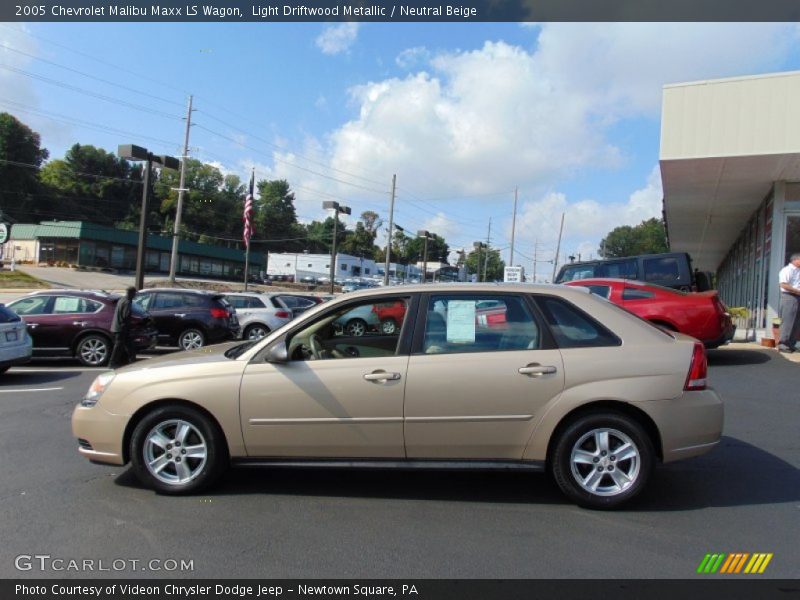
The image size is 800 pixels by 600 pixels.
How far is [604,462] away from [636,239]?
105084 mm

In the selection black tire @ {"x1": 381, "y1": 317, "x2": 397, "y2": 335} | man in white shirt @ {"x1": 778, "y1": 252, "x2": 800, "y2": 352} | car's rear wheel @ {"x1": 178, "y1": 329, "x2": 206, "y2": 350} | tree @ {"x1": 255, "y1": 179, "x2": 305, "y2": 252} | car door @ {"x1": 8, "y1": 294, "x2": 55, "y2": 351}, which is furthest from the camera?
tree @ {"x1": 255, "y1": 179, "x2": 305, "y2": 252}

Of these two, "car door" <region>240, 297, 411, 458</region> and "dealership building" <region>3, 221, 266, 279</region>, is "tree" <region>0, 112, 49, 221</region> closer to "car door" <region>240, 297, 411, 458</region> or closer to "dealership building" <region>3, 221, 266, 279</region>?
"dealership building" <region>3, 221, 266, 279</region>

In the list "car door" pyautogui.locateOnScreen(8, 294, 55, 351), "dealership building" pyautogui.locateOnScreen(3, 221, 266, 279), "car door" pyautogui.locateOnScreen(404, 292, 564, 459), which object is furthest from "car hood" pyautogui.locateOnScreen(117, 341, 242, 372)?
"dealership building" pyautogui.locateOnScreen(3, 221, 266, 279)

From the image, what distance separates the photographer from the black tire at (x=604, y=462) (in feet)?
14.3

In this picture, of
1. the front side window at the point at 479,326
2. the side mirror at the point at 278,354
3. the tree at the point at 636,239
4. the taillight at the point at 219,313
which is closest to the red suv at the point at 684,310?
the front side window at the point at 479,326

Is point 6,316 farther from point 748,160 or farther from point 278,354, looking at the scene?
point 748,160

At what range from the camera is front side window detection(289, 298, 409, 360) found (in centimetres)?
477

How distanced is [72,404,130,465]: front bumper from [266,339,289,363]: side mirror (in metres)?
1.24

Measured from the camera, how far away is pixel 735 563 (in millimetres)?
3615

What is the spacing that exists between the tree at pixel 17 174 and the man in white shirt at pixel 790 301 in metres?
93.1

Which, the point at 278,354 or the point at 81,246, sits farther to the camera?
the point at 81,246

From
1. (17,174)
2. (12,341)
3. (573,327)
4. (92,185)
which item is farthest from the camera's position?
(92,185)

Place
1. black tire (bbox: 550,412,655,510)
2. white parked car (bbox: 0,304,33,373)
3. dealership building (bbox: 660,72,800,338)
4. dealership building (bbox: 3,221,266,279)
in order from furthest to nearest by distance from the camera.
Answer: dealership building (bbox: 3,221,266,279), dealership building (bbox: 660,72,800,338), white parked car (bbox: 0,304,33,373), black tire (bbox: 550,412,655,510)

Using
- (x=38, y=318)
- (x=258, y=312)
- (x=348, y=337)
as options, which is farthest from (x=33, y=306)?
(x=348, y=337)
